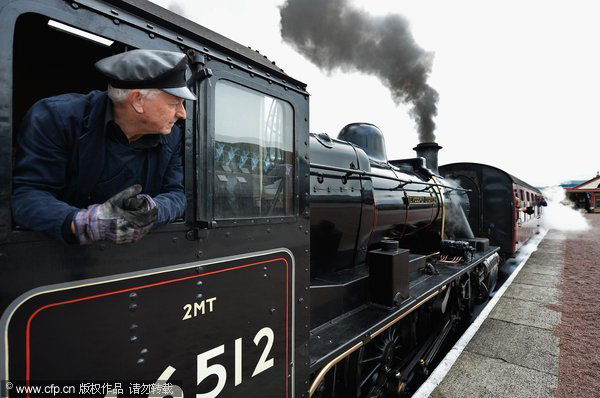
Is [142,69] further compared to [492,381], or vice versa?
[492,381]

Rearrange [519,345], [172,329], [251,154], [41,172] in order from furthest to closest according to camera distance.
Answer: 1. [519,345]
2. [251,154]
3. [172,329]
4. [41,172]

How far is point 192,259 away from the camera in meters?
1.48

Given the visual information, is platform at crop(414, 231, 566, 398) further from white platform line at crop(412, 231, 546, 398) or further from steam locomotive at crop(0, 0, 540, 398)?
steam locomotive at crop(0, 0, 540, 398)

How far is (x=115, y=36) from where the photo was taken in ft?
3.98

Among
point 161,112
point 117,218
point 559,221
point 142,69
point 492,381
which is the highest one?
point 142,69

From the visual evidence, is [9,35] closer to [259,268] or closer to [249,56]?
[249,56]

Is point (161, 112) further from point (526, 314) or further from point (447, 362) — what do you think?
point (526, 314)

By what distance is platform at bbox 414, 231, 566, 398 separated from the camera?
3.42 m

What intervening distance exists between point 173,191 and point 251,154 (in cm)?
51

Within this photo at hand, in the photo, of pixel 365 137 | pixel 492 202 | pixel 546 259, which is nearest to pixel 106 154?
pixel 365 137

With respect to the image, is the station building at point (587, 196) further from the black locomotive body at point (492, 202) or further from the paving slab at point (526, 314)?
the paving slab at point (526, 314)

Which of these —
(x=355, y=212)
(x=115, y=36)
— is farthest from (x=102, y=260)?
(x=355, y=212)

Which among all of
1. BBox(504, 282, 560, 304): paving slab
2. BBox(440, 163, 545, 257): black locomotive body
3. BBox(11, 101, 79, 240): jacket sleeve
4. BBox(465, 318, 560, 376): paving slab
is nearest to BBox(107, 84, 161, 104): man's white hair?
BBox(11, 101, 79, 240): jacket sleeve

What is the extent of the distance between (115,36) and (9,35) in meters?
0.32
